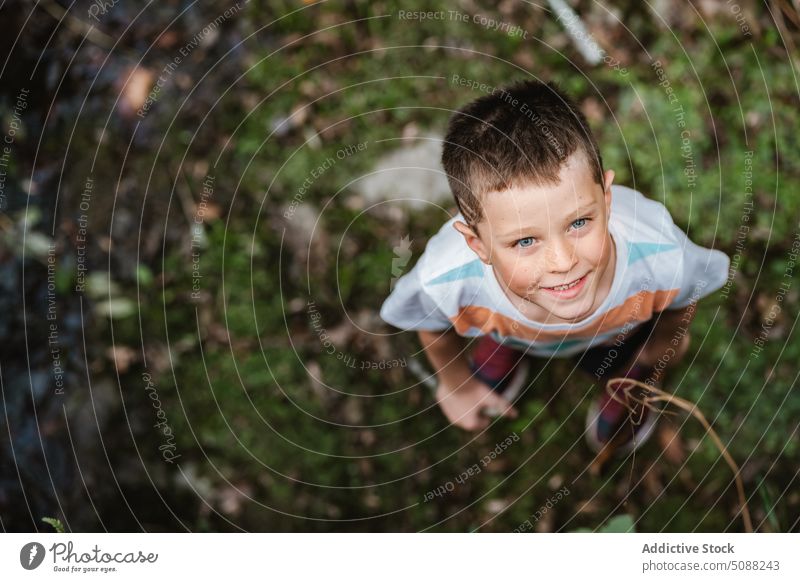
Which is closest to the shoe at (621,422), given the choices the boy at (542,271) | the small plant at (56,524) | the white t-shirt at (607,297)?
the boy at (542,271)

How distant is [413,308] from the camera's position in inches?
35.3

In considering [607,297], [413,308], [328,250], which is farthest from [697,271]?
[328,250]

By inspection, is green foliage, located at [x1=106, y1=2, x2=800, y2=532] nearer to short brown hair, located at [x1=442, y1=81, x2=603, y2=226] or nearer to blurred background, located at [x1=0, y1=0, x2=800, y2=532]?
blurred background, located at [x1=0, y1=0, x2=800, y2=532]

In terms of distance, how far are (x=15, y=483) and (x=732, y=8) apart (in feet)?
4.17

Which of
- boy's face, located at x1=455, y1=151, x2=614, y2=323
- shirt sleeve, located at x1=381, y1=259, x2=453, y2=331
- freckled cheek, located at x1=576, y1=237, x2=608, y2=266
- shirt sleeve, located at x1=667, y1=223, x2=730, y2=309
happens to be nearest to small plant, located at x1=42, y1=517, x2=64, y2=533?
shirt sleeve, located at x1=381, y1=259, x2=453, y2=331

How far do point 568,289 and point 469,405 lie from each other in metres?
0.32

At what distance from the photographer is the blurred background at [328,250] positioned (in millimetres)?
1000

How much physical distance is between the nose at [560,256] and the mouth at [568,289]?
0.08 ft

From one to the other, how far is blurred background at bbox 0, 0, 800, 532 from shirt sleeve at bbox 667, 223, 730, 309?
60mm

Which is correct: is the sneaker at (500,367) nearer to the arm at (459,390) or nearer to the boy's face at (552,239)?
the arm at (459,390)
